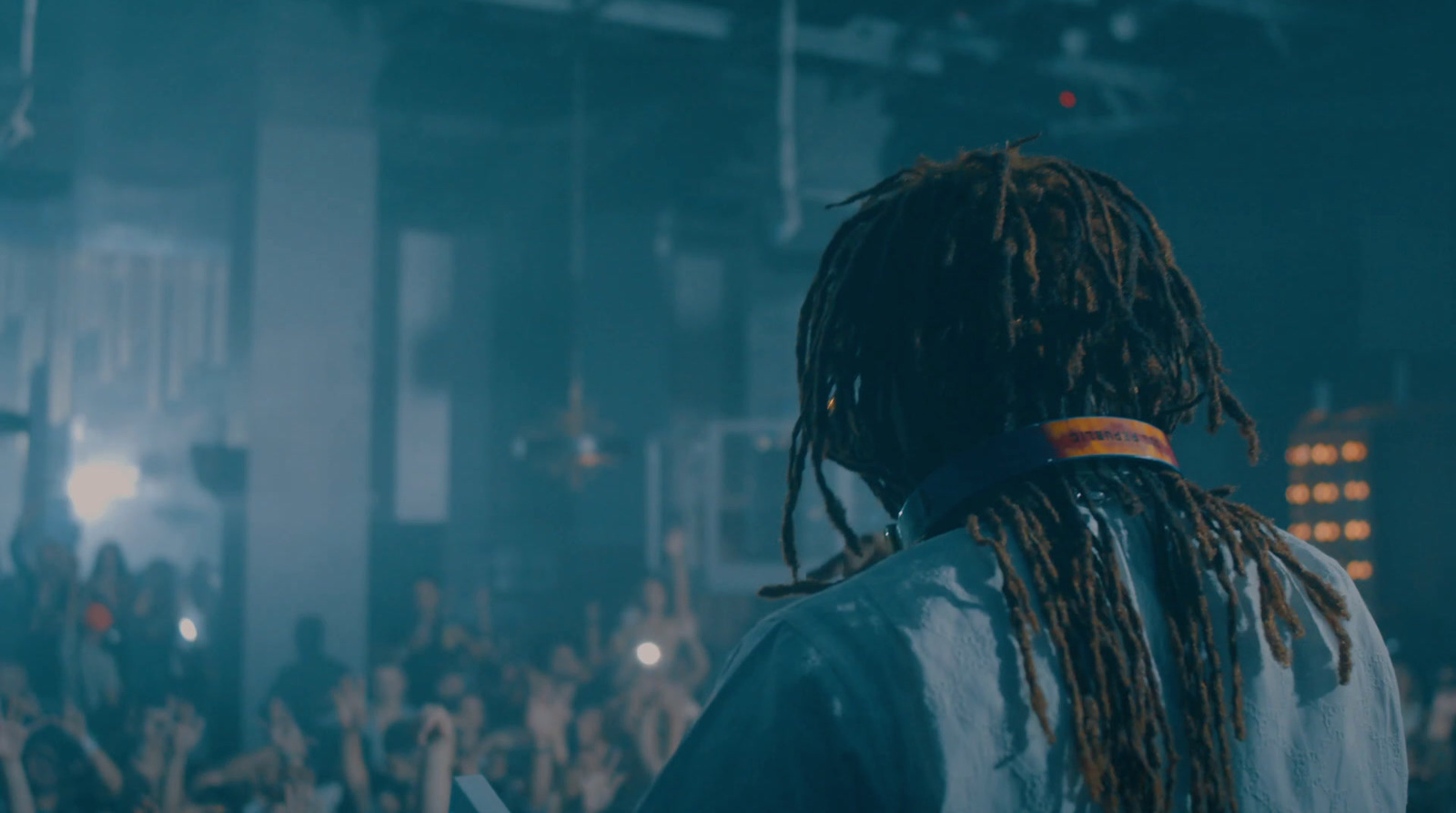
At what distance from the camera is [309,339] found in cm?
809

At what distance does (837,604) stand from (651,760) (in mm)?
4695

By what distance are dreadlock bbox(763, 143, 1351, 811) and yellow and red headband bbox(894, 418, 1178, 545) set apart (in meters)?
0.02

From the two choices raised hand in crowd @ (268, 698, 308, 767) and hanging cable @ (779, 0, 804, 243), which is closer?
raised hand in crowd @ (268, 698, 308, 767)

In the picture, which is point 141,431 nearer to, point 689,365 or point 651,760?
point 689,365

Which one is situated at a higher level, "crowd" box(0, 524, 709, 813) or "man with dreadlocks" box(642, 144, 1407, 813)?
"man with dreadlocks" box(642, 144, 1407, 813)

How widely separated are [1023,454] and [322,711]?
25.6 ft

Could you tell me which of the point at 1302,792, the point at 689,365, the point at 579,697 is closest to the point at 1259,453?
the point at 1302,792

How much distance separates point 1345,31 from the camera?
836 centimetres

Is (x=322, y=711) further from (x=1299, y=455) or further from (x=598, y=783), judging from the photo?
(x=1299, y=455)

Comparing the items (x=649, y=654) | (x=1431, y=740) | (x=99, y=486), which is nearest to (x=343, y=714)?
(x=649, y=654)

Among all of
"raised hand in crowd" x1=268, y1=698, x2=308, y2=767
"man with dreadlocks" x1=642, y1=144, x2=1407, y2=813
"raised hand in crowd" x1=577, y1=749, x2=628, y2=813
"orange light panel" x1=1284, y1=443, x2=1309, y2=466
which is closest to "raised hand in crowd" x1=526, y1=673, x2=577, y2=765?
"raised hand in crowd" x1=577, y1=749, x2=628, y2=813

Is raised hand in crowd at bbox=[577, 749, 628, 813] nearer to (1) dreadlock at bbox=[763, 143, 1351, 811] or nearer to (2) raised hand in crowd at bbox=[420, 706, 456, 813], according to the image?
(2) raised hand in crowd at bbox=[420, 706, 456, 813]

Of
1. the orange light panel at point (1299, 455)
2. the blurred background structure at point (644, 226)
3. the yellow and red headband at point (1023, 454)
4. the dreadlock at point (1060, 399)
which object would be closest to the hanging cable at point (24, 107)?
the blurred background structure at point (644, 226)

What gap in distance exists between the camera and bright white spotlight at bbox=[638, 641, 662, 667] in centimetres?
700
